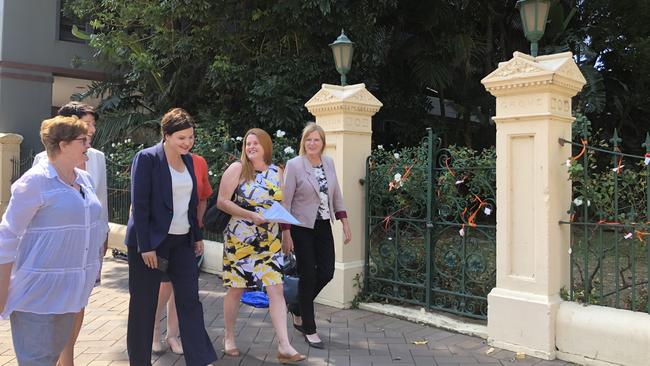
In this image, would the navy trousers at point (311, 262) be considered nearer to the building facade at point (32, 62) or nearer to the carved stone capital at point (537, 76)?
the carved stone capital at point (537, 76)

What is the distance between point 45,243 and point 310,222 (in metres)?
2.14

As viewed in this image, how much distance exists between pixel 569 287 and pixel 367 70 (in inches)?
250

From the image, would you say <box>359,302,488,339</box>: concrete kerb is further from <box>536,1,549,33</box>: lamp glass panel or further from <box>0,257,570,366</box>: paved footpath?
<box>536,1,549,33</box>: lamp glass panel

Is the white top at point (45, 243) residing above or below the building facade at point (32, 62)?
below

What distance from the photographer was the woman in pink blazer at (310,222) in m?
4.46

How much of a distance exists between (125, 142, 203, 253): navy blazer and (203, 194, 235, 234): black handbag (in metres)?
0.56

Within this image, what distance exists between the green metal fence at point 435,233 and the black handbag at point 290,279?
4.15 ft

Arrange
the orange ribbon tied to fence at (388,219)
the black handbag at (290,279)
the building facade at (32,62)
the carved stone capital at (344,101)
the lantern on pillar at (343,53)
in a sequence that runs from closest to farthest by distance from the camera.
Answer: the black handbag at (290,279)
the orange ribbon tied to fence at (388,219)
the carved stone capital at (344,101)
the lantern on pillar at (343,53)
the building facade at (32,62)

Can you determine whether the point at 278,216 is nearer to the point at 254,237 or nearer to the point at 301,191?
the point at 254,237

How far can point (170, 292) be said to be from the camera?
4.33 meters

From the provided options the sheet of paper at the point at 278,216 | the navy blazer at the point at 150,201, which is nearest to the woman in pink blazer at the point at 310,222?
the sheet of paper at the point at 278,216

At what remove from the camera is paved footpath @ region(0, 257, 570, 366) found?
166 inches

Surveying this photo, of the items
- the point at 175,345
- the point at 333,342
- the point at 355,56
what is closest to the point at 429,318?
the point at 333,342

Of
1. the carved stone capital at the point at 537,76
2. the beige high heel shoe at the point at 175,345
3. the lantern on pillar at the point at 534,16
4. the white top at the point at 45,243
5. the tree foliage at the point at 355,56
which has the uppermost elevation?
the tree foliage at the point at 355,56
